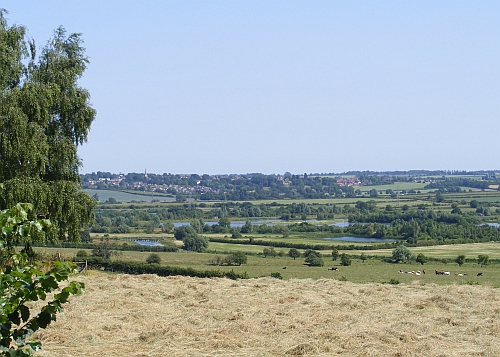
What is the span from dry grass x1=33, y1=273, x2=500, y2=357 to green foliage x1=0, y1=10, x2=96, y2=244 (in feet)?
12.9

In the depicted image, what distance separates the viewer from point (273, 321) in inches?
400

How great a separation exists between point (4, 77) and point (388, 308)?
41.5 ft

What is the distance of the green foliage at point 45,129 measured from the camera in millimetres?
16797

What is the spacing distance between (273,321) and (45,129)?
37.8ft

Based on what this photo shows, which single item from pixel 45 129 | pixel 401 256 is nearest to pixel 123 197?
pixel 401 256

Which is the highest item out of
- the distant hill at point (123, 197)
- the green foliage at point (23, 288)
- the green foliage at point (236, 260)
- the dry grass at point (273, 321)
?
the green foliage at point (23, 288)

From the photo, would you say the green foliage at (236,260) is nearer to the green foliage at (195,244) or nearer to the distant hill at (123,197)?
the green foliage at (195,244)

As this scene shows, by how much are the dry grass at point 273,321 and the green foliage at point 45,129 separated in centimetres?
394

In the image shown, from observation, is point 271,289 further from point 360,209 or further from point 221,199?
point 221,199

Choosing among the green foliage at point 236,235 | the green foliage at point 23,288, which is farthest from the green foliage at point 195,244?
the green foliage at point 23,288

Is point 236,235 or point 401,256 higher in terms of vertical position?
point 401,256

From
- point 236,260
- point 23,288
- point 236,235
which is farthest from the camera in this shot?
point 236,235

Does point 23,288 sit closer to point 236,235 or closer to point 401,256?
point 401,256

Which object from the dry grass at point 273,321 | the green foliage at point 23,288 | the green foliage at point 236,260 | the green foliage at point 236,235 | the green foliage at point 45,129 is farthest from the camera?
the green foliage at point 236,235
